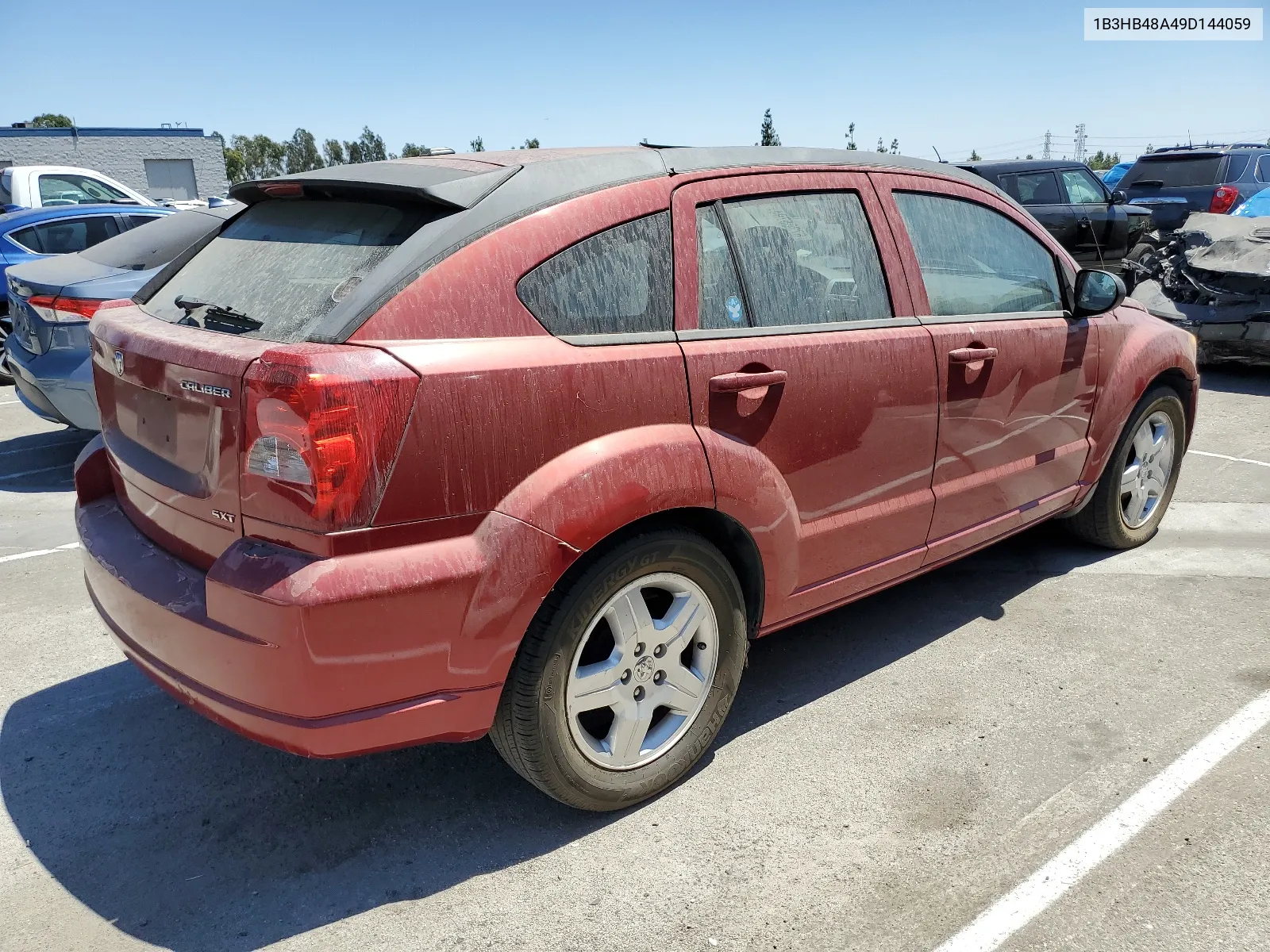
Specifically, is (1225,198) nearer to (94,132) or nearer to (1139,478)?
(1139,478)

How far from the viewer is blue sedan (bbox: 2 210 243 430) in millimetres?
5930

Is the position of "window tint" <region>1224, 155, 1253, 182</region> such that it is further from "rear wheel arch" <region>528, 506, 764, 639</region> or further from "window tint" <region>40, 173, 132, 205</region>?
"window tint" <region>40, 173, 132, 205</region>

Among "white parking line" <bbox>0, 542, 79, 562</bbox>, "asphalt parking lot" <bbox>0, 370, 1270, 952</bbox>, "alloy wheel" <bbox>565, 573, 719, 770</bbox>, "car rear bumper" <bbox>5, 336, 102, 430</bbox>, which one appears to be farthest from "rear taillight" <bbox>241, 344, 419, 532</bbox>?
"car rear bumper" <bbox>5, 336, 102, 430</bbox>

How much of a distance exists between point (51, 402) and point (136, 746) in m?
3.55

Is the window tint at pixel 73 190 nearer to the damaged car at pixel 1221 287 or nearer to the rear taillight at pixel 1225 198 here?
the damaged car at pixel 1221 287

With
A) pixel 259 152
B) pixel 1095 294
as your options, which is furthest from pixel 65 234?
pixel 259 152

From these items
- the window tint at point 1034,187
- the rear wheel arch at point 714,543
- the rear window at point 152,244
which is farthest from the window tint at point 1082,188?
the rear wheel arch at point 714,543

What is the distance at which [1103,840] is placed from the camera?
2752 mm

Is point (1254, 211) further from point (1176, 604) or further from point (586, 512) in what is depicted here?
point (586, 512)

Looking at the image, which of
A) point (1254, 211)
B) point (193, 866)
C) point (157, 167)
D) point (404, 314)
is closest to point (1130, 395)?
point (404, 314)

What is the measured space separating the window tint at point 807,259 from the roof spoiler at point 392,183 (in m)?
0.78

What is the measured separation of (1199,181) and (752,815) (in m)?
15.1

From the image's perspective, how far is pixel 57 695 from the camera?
3.64 metres

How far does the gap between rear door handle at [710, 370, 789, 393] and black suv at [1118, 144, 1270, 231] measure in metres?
14.0
